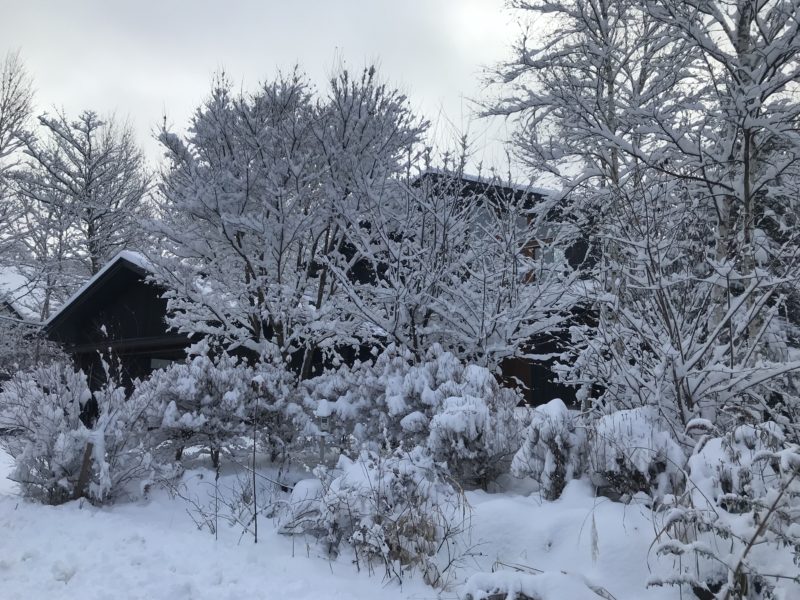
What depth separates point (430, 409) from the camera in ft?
21.0

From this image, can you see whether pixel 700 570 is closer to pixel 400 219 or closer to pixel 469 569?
pixel 469 569

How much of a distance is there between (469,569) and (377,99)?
785cm

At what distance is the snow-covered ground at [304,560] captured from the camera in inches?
145

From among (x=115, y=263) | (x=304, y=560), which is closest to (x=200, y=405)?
(x=304, y=560)

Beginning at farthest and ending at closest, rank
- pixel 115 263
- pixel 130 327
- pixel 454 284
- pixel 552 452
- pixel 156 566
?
pixel 130 327 < pixel 115 263 < pixel 454 284 < pixel 552 452 < pixel 156 566

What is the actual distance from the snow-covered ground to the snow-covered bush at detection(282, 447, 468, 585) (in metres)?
0.15

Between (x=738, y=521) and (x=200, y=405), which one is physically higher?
(x=200, y=405)

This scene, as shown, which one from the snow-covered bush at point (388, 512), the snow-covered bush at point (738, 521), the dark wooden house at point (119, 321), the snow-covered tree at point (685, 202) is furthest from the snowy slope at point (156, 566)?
the dark wooden house at point (119, 321)

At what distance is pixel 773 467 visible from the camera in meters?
3.50

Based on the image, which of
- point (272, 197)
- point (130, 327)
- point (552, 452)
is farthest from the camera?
point (130, 327)

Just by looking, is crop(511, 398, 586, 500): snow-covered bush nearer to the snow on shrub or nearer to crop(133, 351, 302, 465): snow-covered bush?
the snow on shrub

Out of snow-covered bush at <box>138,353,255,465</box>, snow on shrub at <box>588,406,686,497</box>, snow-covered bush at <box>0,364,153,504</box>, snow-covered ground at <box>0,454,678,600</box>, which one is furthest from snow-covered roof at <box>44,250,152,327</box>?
snow on shrub at <box>588,406,686,497</box>

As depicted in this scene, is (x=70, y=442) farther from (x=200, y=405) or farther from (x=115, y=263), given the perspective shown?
(x=115, y=263)

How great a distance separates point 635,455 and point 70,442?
559 centimetres
